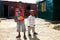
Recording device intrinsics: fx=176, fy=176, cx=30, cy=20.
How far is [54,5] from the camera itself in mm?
20156

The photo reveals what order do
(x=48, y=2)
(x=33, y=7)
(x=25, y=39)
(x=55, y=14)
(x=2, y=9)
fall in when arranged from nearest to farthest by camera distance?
(x=25, y=39) → (x=55, y=14) → (x=48, y=2) → (x=2, y=9) → (x=33, y=7)

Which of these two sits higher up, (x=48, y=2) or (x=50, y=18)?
(x=48, y=2)

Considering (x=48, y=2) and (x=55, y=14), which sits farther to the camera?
(x=48, y=2)

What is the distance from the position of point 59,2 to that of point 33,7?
17.0 m

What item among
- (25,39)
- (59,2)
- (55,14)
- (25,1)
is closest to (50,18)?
(55,14)

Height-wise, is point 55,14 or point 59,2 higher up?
point 59,2

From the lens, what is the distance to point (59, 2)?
2031 centimetres

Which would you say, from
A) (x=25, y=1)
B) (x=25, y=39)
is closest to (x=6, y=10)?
(x=25, y=1)

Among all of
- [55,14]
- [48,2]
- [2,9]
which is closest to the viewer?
[55,14]

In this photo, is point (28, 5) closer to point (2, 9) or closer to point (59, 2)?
point (2, 9)

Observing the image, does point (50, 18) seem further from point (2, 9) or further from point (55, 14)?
point (2, 9)

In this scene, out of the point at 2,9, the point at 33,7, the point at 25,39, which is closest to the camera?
the point at 25,39

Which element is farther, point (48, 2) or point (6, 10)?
point (6, 10)

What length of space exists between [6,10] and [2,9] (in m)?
0.88
